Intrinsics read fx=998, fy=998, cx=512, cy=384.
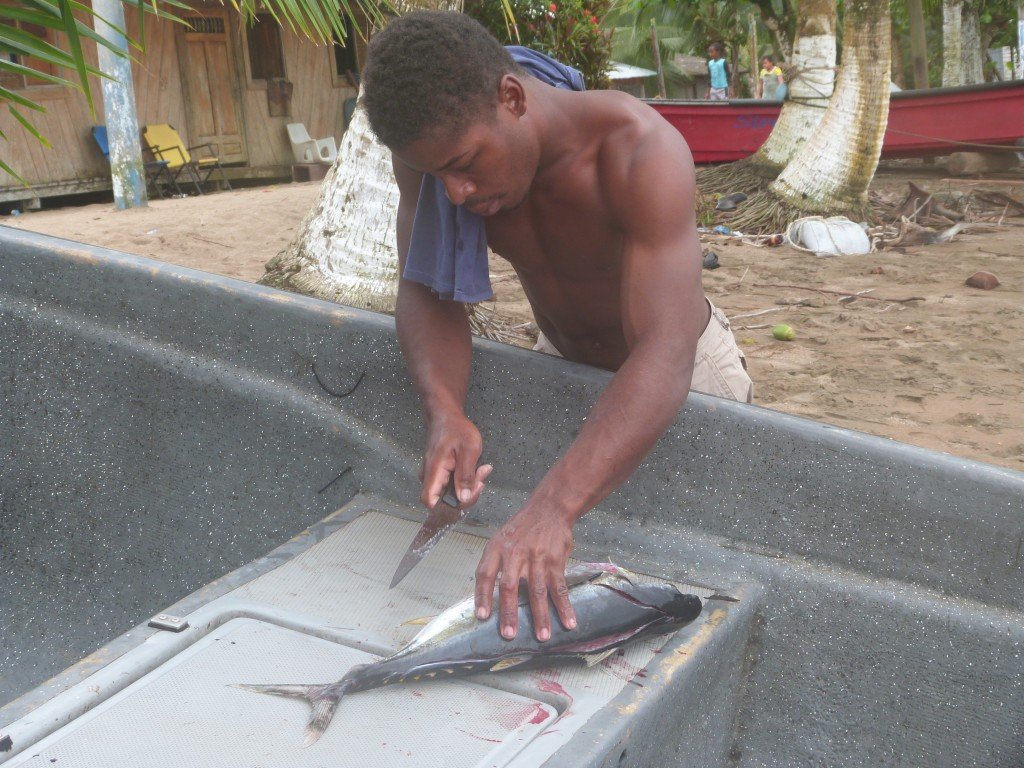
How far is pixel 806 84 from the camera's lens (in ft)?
33.6

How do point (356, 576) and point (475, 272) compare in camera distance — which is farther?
point (475, 272)

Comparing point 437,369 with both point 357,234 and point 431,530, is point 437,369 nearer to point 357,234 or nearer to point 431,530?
point 431,530

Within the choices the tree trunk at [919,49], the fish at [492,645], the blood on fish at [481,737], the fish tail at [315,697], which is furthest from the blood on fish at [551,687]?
the tree trunk at [919,49]

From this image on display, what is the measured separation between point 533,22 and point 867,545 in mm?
9564

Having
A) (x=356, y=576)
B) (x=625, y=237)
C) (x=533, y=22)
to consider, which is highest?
(x=533, y=22)

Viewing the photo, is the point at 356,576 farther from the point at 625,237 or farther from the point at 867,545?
the point at 867,545

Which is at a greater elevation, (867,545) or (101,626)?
(867,545)

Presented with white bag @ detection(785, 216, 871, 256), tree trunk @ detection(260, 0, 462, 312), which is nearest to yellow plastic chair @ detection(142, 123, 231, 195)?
white bag @ detection(785, 216, 871, 256)

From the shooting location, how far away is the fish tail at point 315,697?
160 cm

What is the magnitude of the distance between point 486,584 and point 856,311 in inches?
209

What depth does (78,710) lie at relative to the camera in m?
1.61

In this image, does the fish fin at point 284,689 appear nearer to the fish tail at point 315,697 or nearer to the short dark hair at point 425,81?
the fish tail at point 315,697

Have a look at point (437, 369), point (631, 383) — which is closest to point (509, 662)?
point (631, 383)

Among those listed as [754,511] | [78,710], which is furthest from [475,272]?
[78,710]
